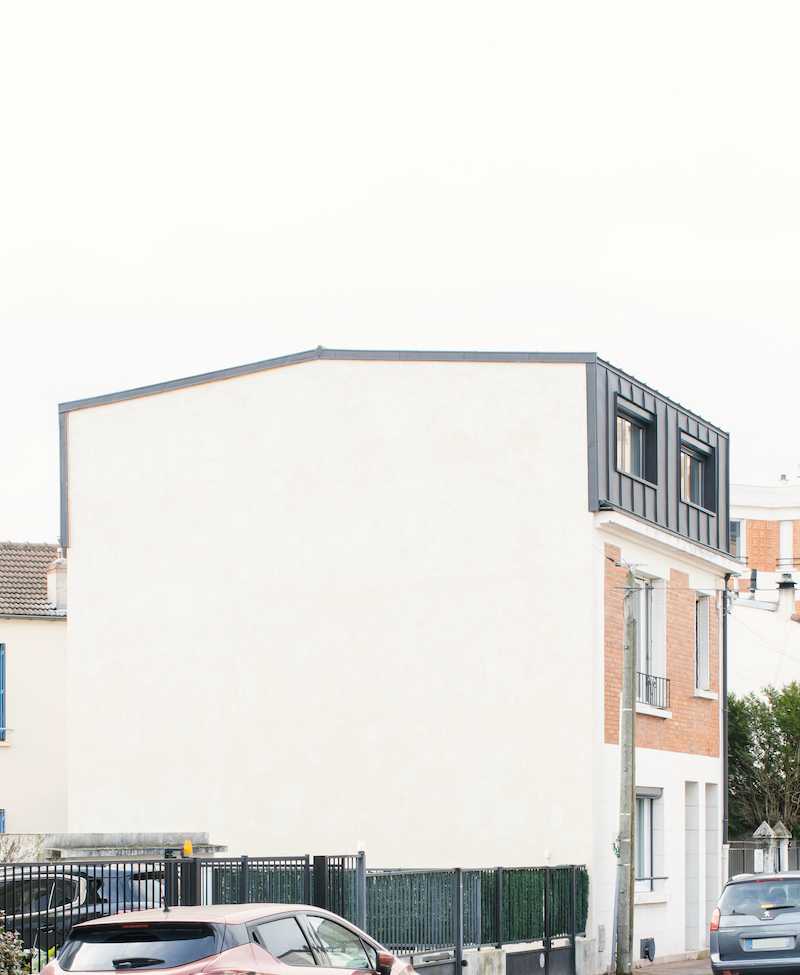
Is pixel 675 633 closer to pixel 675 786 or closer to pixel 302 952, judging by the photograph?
pixel 675 786

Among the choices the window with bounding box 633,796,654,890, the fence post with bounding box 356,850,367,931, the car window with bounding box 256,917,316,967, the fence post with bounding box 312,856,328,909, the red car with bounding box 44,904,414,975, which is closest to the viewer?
the red car with bounding box 44,904,414,975

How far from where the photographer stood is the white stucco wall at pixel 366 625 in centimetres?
2822

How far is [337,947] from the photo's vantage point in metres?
14.4

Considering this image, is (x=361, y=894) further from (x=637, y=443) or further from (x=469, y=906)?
(x=637, y=443)

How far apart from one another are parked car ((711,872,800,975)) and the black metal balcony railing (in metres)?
8.52

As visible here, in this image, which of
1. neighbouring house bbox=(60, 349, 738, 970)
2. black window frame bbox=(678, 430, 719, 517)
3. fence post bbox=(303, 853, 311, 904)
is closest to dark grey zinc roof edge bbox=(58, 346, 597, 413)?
neighbouring house bbox=(60, 349, 738, 970)

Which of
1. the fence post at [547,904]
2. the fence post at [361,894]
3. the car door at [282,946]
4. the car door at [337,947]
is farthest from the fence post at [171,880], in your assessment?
the fence post at [547,904]

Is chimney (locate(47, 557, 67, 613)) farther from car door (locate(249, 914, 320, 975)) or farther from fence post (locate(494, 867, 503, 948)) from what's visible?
car door (locate(249, 914, 320, 975))

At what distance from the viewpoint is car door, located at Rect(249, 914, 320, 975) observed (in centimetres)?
1327

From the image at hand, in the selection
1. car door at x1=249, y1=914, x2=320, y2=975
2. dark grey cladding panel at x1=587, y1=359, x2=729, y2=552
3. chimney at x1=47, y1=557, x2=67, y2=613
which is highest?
dark grey cladding panel at x1=587, y1=359, x2=729, y2=552

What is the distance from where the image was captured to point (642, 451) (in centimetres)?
3120

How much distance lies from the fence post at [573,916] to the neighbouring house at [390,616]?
0.65m

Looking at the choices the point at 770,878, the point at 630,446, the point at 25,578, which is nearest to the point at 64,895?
the point at 770,878

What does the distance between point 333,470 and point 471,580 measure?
3.03m
